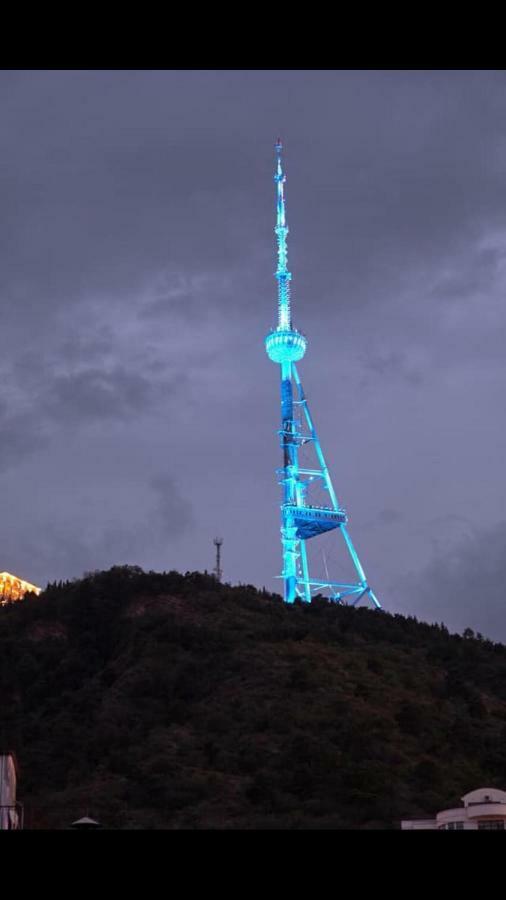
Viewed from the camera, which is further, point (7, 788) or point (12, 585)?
point (12, 585)

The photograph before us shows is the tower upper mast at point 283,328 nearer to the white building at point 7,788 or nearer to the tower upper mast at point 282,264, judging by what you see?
the tower upper mast at point 282,264

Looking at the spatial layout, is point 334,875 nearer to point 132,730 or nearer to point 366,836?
point 366,836

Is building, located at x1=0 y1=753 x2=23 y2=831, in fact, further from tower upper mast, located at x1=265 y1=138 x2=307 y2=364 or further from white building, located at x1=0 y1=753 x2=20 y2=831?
tower upper mast, located at x1=265 y1=138 x2=307 y2=364

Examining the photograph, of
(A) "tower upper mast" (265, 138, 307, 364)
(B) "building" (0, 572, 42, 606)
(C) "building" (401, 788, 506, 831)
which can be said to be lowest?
(C) "building" (401, 788, 506, 831)

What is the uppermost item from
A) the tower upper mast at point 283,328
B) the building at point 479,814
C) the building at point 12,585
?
the tower upper mast at point 283,328

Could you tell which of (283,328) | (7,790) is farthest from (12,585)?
(7,790)

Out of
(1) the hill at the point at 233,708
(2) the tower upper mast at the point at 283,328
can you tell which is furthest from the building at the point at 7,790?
(2) the tower upper mast at the point at 283,328

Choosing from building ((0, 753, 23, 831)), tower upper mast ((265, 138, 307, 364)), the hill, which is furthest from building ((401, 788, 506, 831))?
tower upper mast ((265, 138, 307, 364))

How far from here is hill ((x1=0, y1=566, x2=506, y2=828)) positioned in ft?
115

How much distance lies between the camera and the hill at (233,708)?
115 feet

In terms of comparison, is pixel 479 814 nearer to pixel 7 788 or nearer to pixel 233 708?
pixel 7 788

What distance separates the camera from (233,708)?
4275 cm

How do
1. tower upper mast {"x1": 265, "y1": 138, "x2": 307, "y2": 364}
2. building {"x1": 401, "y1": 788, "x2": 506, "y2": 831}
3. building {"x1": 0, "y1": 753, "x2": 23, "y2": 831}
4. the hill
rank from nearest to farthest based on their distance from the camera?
building {"x1": 0, "y1": 753, "x2": 23, "y2": 831}
building {"x1": 401, "y1": 788, "x2": 506, "y2": 831}
the hill
tower upper mast {"x1": 265, "y1": 138, "x2": 307, "y2": 364}
